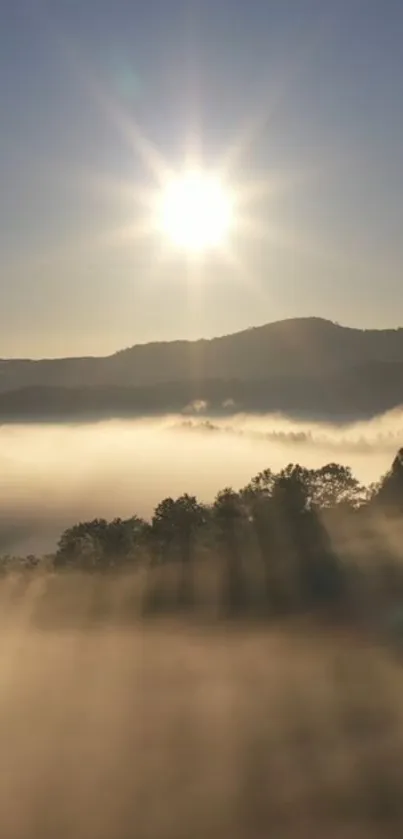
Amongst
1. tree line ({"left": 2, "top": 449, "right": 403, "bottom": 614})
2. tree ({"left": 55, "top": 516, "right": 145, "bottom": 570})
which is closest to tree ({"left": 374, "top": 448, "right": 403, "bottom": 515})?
tree line ({"left": 2, "top": 449, "right": 403, "bottom": 614})

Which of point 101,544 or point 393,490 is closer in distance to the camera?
point 393,490

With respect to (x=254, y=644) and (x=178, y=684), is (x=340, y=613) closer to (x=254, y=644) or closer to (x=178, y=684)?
(x=254, y=644)

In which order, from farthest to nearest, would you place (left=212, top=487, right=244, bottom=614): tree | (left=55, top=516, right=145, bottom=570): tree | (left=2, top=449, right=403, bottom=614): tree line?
(left=55, top=516, right=145, bottom=570): tree → (left=212, top=487, right=244, bottom=614): tree → (left=2, top=449, right=403, bottom=614): tree line

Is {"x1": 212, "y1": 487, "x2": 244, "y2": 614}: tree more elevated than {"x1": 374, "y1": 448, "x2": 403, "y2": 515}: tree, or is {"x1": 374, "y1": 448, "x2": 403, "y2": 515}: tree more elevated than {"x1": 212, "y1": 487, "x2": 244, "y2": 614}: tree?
{"x1": 374, "y1": 448, "x2": 403, "y2": 515}: tree

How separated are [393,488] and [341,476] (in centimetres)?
654

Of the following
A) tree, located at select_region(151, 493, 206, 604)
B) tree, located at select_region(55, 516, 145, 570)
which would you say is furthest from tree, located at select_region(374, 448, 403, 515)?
tree, located at select_region(55, 516, 145, 570)

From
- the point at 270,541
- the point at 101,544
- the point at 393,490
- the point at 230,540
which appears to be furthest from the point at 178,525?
the point at 393,490

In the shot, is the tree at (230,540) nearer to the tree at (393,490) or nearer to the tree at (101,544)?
the tree at (101,544)

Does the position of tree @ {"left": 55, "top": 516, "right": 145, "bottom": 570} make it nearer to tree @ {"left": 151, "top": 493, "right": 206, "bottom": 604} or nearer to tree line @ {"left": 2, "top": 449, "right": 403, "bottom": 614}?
tree line @ {"left": 2, "top": 449, "right": 403, "bottom": 614}

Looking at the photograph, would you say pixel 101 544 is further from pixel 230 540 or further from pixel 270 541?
pixel 270 541

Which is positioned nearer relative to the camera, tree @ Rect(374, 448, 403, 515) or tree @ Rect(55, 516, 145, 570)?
tree @ Rect(374, 448, 403, 515)

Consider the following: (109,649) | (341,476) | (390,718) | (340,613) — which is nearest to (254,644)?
(340,613)

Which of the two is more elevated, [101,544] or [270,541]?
[101,544]

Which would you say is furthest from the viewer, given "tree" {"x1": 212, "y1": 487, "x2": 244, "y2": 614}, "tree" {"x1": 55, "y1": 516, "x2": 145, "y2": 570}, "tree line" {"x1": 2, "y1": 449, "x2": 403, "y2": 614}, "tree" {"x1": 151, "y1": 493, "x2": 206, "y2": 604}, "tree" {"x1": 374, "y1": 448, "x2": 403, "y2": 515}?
"tree" {"x1": 55, "y1": 516, "x2": 145, "y2": 570}
